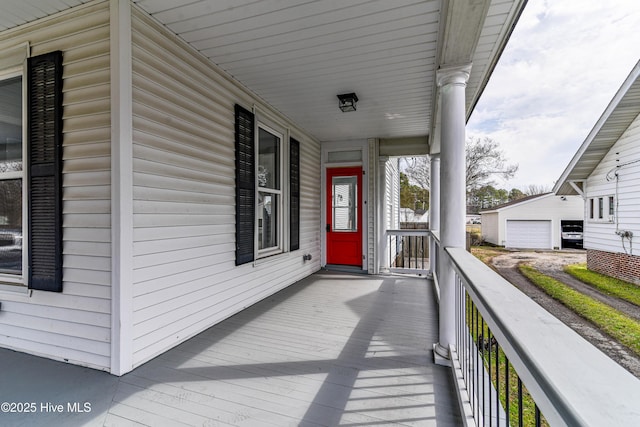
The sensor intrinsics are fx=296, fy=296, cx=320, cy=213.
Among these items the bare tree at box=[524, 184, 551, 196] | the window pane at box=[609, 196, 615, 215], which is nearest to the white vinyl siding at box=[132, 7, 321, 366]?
the window pane at box=[609, 196, 615, 215]

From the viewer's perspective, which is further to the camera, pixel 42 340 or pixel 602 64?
pixel 602 64

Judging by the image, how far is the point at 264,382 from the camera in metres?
2.05

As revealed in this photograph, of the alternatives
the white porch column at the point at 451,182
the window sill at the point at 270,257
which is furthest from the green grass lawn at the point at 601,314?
the window sill at the point at 270,257

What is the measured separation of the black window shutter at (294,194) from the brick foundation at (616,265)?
25.4ft

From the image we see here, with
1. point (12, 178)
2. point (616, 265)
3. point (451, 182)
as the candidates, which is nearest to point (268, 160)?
point (12, 178)

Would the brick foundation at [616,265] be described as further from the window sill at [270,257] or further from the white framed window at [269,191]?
the white framed window at [269,191]

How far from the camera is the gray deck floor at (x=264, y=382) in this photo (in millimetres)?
1713

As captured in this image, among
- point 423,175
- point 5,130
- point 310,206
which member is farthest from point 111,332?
point 423,175

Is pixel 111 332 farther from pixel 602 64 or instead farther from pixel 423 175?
pixel 423 175

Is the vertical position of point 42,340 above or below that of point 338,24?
below

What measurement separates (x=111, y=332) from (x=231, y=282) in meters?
1.31

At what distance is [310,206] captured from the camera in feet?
18.7

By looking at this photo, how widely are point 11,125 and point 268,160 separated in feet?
8.60

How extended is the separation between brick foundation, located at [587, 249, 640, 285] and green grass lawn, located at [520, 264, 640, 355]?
151 cm
